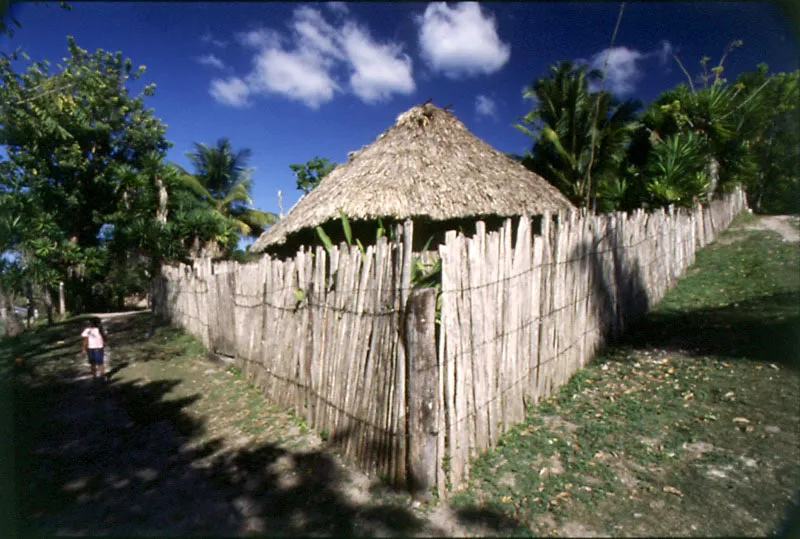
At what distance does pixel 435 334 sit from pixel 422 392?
565mm

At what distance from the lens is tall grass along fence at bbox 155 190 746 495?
2.96 meters

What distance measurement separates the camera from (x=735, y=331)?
5.06m

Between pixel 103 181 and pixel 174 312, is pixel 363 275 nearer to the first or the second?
pixel 174 312

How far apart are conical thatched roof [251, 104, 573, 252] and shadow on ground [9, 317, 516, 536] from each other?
5035mm

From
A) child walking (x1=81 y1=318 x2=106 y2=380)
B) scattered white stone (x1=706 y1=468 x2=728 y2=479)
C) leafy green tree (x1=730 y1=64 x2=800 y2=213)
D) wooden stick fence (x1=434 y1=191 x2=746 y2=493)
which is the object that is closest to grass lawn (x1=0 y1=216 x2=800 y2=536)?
scattered white stone (x1=706 y1=468 x2=728 y2=479)

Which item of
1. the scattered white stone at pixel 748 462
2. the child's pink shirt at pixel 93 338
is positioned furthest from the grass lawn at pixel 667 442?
the child's pink shirt at pixel 93 338

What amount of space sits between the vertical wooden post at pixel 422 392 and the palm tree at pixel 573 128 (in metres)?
15.8

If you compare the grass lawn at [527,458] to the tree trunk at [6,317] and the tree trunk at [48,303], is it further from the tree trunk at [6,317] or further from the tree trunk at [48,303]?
the tree trunk at [48,303]

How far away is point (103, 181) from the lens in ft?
58.9

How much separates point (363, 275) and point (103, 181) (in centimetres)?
1999

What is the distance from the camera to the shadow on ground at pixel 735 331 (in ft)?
14.4

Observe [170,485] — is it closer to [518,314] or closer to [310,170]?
[518,314]

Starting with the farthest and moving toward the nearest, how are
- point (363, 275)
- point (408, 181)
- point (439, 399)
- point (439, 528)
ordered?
point (408, 181)
point (363, 275)
point (439, 399)
point (439, 528)

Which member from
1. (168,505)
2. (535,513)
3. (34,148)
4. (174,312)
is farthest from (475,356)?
(34,148)
